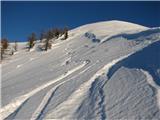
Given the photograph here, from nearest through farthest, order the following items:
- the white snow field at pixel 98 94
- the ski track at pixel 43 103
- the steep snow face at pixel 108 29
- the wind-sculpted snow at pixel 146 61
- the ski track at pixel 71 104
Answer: the white snow field at pixel 98 94 < the ski track at pixel 71 104 < the ski track at pixel 43 103 < the wind-sculpted snow at pixel 146 61 < the steep snow face at pixel 108 29

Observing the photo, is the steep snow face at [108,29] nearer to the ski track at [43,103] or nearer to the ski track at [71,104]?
the ski track at [43,103]

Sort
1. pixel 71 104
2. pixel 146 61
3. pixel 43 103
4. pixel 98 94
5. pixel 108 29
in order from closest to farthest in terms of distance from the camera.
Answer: pixel 71 104 < pixel 98 94 < pixel 43 103 < pixel 146 61 < pixel 108 29

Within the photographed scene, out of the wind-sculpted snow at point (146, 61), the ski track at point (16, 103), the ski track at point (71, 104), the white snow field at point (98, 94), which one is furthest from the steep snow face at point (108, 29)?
the ski track at point (71, 104)

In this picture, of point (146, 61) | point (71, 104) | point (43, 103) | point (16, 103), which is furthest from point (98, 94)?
point (146, 61)

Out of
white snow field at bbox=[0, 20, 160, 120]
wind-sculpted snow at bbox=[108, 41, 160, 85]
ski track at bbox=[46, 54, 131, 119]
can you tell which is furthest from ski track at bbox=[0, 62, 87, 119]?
wind-sculpted snow at bbox=[108, 41, 160, 85]

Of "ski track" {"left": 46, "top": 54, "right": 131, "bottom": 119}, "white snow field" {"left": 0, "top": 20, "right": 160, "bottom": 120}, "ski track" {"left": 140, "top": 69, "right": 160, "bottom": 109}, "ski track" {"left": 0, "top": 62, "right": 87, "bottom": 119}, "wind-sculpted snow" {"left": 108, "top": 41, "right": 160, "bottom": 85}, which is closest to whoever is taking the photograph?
"white snow field" {"left": 0, "top": 20, "right": 160, "bottom": 120}

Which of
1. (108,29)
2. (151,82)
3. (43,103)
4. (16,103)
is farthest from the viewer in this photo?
(108,29)

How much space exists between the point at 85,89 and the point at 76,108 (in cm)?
339

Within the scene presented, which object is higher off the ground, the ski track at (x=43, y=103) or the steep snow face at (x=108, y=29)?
the ski track at (x=43, y=103)

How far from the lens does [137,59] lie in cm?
2466

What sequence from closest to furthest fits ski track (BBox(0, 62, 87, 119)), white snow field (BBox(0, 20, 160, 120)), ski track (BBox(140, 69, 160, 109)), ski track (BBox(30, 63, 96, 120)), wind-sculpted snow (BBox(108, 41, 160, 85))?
white snow field (BBox(0, 20, 160, 120)), ski track (BBox(140, 69, 160, 109)), ski track (BBox(30, 63, 96, 120)), ski track (BBox(0, 62, 87, 119)), wind-sculpted snow (BBox(108, 41, 160, 85))

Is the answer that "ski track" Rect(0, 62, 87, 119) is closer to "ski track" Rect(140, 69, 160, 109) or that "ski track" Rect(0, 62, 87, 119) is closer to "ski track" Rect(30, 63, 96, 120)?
"ski track" Rect(30, 63, 96, 120)

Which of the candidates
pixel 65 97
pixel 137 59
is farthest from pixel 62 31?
pixel 65 97

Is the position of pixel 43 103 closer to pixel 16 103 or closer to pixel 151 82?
pixel 16 103
